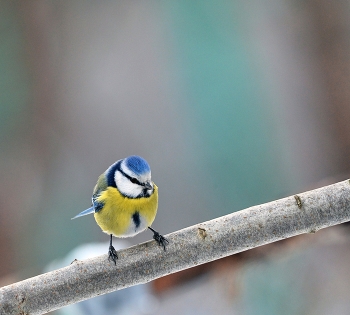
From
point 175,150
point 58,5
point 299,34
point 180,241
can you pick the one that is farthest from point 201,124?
point 180,241

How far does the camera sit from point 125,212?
0.63 m

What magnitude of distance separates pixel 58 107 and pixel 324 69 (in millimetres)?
870

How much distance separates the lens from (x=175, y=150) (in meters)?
1.37

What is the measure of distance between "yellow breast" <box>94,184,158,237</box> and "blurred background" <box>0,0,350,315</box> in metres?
0.60

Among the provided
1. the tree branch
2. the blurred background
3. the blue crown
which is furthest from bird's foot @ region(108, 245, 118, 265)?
the blurred background

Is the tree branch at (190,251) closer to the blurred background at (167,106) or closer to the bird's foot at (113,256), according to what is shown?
the bird's foot at (113,256)

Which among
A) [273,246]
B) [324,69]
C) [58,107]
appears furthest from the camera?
[58,107]

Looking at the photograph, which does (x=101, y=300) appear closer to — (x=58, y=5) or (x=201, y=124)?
(x=201, y=124)

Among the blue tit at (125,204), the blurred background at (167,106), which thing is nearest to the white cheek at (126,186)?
the blue tit at (125,204)

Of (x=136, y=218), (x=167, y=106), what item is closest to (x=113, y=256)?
(x=136, y=218)

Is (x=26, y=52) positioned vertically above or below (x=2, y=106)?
above

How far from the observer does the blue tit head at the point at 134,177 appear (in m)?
0.58

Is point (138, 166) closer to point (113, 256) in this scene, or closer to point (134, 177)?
point (134, 177)

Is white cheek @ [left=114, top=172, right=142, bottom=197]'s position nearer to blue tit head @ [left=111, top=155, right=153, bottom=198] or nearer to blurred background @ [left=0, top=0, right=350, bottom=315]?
blue tit head @ [left=111, top=155, right=153, bottom=198]
